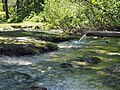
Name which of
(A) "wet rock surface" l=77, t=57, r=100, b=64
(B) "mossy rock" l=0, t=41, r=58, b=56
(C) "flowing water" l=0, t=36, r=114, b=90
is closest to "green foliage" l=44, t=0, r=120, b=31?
(B) "mossy rock" l=0, t=41, r=58, b=56

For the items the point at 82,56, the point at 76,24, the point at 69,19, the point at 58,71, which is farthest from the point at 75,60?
the point at 69,19

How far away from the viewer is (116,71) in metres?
13.1

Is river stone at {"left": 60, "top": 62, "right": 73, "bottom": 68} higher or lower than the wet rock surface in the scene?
higher

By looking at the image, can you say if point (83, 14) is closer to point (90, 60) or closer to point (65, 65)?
point (90, 60)

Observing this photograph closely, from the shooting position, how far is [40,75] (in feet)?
39.9

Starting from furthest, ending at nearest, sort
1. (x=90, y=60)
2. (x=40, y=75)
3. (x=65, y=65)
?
1. (x=90, y=60)
2. (x=65, y=65)
3. (x=40, y=75)

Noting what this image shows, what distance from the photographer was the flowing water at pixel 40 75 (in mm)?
10617

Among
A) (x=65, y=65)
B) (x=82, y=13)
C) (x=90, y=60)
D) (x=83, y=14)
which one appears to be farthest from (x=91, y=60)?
(x=82, y=13)

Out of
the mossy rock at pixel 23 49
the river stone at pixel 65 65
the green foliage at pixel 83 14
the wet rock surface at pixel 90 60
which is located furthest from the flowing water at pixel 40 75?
the green foliage at pixel 83 14

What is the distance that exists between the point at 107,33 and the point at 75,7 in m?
14.5

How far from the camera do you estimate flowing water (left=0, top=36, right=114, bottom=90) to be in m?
10.6

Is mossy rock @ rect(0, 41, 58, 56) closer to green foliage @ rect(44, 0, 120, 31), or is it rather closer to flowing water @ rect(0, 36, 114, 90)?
flowing water @ rect(0, 36, 114, 90)

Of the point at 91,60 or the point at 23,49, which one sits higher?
the point at 23,49

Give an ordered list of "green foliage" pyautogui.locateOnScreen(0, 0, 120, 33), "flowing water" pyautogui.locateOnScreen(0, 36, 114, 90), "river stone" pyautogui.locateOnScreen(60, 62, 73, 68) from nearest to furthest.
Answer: "flowing water" pyautogui.locateOnScreen(0, 36, 114, 90) → "river stone" pyautogui.locateOnScreen(60, 62, 73, 68) → "green foliage" pyautogui.locateOnScreen(0, 0, 120, 33)
